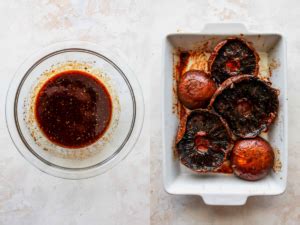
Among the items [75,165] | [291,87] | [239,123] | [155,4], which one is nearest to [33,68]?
[75,165]

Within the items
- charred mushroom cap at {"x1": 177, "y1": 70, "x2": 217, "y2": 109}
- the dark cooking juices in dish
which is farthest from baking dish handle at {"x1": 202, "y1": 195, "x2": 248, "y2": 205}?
the dark cooking juices in dish

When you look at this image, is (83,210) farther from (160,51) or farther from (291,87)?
(291,87)

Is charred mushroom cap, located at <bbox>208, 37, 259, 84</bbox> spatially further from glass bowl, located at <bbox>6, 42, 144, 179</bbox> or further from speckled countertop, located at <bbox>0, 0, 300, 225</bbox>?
glass bowl, located at <bbox>6, 42, 144, 179</bbox>

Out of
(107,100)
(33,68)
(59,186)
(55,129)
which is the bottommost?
(59,186)

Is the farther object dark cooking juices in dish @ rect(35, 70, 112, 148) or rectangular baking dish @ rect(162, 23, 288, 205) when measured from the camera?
dark cooking juices in dish @ rect(35, 70, 112, 148)

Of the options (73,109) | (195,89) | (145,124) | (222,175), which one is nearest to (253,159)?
(222,175)

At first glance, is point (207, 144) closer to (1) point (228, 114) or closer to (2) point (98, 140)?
(1) point (228, 114)
